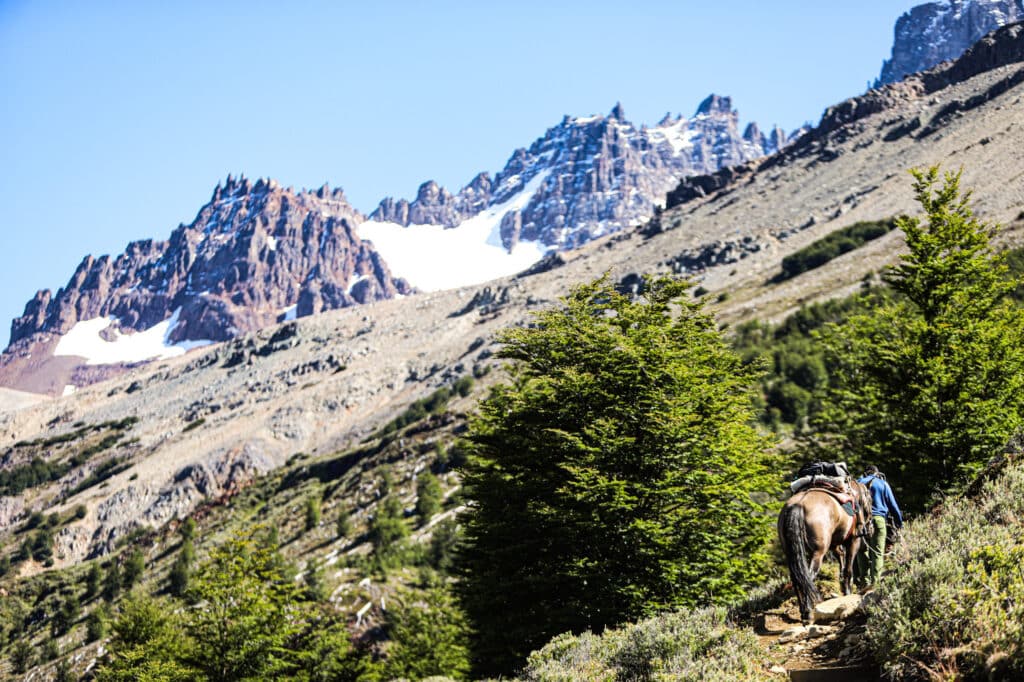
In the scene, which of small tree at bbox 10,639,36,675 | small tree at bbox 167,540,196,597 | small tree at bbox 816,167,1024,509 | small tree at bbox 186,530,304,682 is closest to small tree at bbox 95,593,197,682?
small tree at bbox 186,530,304,682

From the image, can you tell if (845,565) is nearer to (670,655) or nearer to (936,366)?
(670,655)

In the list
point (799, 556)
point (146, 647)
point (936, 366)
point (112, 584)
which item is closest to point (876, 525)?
point (799, 556)

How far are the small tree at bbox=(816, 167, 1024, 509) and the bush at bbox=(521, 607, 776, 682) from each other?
11643mm

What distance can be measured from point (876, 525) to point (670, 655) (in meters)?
4.91

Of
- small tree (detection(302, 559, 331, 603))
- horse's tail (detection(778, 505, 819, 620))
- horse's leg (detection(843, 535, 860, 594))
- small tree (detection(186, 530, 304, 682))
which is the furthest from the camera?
small tree (detection(302, 559, 331, 603))

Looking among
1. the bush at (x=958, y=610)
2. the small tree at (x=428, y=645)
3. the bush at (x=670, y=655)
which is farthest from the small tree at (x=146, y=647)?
the bush at (x=958, y=610)

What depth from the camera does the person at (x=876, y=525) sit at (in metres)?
11.4

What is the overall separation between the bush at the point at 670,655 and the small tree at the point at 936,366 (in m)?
11.6

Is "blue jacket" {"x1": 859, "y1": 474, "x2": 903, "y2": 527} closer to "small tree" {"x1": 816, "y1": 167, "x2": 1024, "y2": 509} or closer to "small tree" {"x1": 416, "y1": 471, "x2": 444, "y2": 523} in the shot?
"small tree" {"x1": 816, "y1": 167, "x2": 1024, "y2": 509}

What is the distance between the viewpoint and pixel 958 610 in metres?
6.43

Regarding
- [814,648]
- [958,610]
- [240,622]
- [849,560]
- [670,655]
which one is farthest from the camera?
[240,622]

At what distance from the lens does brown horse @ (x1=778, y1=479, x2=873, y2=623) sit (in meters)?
9.96

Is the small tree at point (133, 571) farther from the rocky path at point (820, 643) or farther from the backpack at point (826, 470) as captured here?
the backpack at point (826, 470)

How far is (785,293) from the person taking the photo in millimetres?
128125
